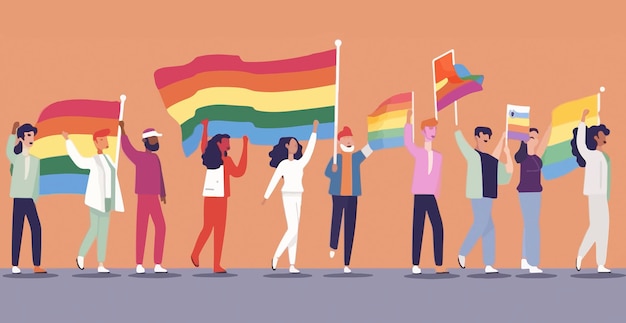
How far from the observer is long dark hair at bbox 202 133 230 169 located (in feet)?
46.6

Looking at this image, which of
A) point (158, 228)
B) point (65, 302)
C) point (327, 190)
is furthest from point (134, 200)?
point (65, 302)

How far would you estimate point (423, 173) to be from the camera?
13914mm

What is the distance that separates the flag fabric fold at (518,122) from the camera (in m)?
14.5

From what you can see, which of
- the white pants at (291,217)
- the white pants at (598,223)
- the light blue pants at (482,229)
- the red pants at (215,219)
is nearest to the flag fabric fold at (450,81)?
the light blue pants at (482,229)

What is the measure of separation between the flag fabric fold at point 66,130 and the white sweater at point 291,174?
2426 mm

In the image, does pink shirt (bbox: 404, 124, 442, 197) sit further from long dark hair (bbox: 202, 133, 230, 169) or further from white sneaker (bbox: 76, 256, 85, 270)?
white sneaker (bbox: 76, 256, 85, 270)

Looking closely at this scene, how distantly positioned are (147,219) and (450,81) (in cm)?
464

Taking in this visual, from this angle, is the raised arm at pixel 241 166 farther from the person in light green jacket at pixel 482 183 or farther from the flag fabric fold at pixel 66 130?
the person in light green jacket at pixel 482 183

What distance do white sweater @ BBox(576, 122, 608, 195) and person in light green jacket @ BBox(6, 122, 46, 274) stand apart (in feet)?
24.8

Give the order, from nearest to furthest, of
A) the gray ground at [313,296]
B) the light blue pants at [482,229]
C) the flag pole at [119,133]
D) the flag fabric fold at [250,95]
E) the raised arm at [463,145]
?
the gray ground at [313,296] → the raised arm at [463,145] → the light blue pants at [482,229] → the flag fabric fold at [250,95] → the flag pole at [119,133]

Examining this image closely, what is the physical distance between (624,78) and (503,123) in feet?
6.55

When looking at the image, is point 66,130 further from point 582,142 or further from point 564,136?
point 582,142

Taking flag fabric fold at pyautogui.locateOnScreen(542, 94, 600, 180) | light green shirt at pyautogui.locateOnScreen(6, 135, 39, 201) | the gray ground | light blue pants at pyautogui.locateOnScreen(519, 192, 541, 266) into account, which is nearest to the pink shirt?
the gray ground

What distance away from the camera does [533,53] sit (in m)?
15.6
